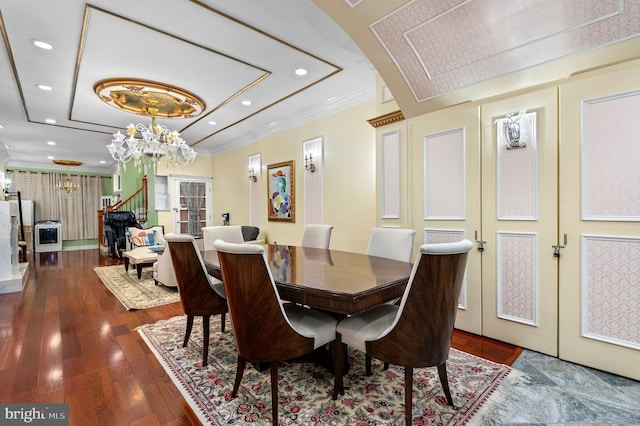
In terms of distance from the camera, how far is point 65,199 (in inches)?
356

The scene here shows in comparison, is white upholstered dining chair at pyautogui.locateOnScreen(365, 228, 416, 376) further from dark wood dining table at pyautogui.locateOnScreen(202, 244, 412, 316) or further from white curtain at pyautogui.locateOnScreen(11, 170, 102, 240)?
white curtain at pyautogui.locateOnScreen(11, 170, 102, 240)

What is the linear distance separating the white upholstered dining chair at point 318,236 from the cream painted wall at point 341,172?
0.74m

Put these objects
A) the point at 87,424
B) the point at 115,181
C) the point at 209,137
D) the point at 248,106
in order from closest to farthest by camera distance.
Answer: the point at 87,424 < the point at 248,106 < the point at 209,137 < the point at 115,181

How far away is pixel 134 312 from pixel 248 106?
318 centimetres

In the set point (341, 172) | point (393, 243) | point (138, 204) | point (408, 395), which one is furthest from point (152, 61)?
point (138, 204)

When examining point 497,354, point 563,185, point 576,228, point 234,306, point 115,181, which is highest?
point 115,181

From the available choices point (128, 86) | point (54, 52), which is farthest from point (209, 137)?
point (54, 52)

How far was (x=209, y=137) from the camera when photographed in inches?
246

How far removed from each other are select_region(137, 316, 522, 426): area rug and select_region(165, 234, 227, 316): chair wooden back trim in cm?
42

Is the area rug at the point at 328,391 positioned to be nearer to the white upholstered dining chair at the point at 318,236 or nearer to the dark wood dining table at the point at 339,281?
the dark wood dining table at the point at 339,281

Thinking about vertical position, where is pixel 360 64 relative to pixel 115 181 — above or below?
above

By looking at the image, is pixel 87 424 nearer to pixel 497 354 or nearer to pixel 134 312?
pixel 134 312

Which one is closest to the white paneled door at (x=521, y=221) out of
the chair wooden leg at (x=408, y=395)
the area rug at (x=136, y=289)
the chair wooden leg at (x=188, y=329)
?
the chair wooden leg at (x=408, y=395)

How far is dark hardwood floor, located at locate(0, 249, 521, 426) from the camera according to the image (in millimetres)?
1679
